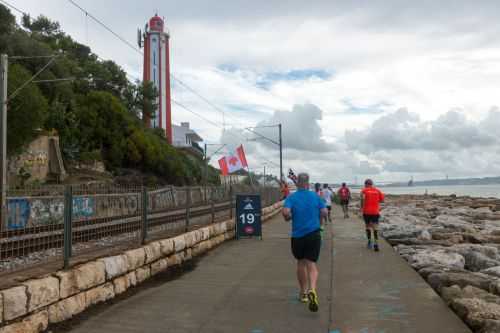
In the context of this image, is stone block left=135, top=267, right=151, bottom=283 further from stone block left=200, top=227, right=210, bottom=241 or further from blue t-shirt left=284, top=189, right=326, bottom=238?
stone block left=200, top=227, right=210, bottom=241

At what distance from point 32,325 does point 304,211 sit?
11.0 ft

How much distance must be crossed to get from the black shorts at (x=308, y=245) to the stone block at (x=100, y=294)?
250cm

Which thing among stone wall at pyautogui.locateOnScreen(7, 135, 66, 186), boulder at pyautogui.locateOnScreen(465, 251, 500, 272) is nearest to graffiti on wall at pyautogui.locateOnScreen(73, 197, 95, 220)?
boulder at pyautogui.locateOnScreen(465, 251, 500, 272)

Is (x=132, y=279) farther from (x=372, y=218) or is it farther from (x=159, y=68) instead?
(x=159, y=68)

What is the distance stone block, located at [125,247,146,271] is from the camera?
7508 mm

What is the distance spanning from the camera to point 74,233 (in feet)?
21.1

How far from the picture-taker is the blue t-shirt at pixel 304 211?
655cm

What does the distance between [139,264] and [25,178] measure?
24861mm

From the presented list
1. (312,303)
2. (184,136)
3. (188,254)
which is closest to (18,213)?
(312,303)

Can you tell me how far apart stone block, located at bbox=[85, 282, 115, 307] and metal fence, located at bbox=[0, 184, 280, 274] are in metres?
0.49

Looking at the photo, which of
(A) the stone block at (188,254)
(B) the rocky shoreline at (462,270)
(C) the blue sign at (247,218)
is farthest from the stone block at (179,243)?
(B) the rocky shoreline at (462,270)

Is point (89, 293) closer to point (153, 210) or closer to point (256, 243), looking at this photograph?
point (153, 210)

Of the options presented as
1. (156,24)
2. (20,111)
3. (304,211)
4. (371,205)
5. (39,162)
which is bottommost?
(371,205)

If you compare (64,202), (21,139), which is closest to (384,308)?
(64,202)
